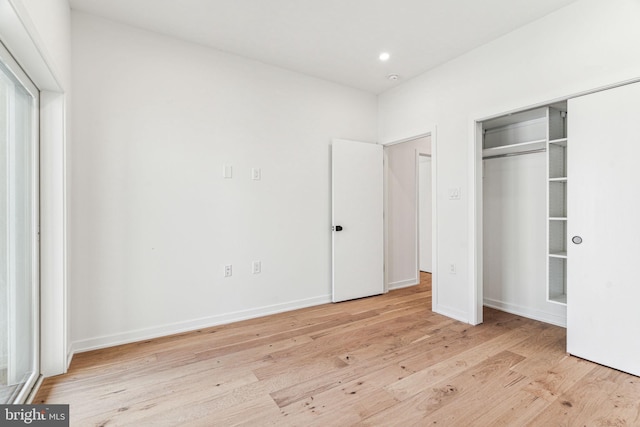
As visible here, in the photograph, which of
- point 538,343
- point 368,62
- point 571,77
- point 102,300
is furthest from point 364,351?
point 368,62

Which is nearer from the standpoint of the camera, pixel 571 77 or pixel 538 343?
pixel 571 77

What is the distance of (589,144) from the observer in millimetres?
2221

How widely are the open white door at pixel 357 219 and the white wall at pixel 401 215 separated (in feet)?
0.67

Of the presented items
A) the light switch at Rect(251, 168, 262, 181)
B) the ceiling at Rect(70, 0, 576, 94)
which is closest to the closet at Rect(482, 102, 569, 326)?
the ceiling at Rect(70, 0, 576, 94)

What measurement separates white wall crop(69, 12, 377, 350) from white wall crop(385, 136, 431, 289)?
112 cm

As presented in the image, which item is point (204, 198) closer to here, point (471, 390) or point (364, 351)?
point (364, 351)

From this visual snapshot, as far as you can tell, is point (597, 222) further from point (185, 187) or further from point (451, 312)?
point (185, 187)

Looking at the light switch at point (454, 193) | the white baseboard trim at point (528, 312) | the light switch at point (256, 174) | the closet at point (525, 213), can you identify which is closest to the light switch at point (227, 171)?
the light switch at point (256, 174)

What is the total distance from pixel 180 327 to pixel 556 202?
141 inches

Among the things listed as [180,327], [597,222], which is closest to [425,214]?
[597,222]

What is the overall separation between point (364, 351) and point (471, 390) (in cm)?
80

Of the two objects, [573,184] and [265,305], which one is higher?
[573,184]

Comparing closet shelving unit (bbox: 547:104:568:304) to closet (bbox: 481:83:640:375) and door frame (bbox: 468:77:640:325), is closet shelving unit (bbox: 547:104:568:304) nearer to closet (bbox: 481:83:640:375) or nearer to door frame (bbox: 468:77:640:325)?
closet (bbox: 481:83:640:375)

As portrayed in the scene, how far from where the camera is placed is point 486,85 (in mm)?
2934
